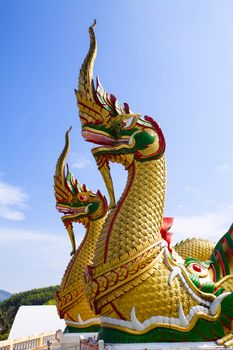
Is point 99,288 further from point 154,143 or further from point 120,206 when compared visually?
point 154,143

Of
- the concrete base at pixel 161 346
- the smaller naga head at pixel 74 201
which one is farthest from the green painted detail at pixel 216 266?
the smaller naga head at pixel 74 201

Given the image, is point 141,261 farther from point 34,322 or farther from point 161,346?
point 34,322

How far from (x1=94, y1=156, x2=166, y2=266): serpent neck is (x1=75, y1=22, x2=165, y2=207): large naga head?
0.26 meters

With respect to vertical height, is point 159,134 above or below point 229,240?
above

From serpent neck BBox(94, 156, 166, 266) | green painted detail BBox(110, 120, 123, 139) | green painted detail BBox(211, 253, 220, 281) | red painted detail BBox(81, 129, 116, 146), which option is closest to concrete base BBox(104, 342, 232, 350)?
serpent neck BBox(94, 156, 166, 266)

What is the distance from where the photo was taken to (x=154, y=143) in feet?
20.6

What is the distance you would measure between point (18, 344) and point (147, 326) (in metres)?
7.14

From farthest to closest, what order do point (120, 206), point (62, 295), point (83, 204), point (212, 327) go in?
point (83, 204), point (62, 295), point (120, 206), point (212, 327)

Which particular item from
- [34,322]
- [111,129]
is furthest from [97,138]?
[34,322]

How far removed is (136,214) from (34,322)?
1484cm

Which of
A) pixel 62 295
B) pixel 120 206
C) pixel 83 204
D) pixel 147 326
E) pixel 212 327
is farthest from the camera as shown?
pixel 83 204

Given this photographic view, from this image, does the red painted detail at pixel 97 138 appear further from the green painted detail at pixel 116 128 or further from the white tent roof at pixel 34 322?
the white tent roof at pixel 34 322

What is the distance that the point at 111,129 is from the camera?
6.36 metres

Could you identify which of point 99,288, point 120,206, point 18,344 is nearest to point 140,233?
point 120,206
